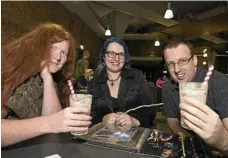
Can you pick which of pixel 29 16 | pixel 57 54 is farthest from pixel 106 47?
pixel 29 16

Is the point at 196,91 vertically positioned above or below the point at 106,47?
below

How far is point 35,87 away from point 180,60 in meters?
1.10

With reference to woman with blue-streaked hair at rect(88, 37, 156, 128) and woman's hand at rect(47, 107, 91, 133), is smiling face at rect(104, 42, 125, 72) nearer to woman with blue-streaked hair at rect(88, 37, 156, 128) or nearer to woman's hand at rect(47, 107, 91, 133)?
woman with blue-streaked hair at rect(88, 37, 156, 128)

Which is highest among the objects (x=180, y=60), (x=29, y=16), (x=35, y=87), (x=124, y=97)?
(x=29, y=16)

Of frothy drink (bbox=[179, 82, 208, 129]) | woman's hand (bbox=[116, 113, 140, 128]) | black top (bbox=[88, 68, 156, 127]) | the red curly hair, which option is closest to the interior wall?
the red curly hair

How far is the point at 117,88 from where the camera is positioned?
7.81 feet

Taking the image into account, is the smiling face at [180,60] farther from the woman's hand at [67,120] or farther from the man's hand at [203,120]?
the woman's hand at [67,120]

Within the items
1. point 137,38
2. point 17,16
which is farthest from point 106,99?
point 137,38

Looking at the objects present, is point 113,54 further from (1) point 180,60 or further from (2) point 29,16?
(2) point 29,16

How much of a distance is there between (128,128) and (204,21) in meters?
5.96

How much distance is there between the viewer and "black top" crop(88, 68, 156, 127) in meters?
2.27

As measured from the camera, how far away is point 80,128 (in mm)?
1067

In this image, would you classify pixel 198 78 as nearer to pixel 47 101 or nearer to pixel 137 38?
pixel 47 101

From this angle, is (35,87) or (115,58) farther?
(115,58)
